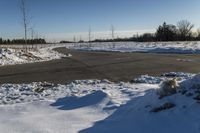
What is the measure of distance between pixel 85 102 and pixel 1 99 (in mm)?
2759

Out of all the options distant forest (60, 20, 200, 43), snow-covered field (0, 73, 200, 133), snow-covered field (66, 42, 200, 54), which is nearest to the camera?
snow-covered field (0, 73, 200, 133)

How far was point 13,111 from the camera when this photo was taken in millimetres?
8094

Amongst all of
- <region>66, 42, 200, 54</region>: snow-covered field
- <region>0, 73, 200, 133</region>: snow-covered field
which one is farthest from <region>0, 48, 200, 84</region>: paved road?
<region>66, 42, 200, 54</region>: snow-covered field

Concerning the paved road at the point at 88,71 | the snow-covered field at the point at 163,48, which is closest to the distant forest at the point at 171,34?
the snow-covered field at the point at 163,48

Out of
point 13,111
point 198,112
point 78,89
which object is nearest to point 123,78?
point 78,89

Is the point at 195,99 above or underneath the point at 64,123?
above

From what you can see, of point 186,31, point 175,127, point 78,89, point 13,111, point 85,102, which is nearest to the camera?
point 175,127

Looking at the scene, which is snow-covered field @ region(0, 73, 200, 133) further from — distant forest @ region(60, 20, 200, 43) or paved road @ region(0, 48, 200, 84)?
distant forest @ region(60, 20, 200, 43)

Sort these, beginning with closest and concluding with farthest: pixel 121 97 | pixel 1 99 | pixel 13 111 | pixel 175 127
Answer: pixel 175 127 < pixel 13 111 < pixel 121 97 < pixel 1 99

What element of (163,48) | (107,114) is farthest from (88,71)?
(163,48)

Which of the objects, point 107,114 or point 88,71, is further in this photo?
point 88,71

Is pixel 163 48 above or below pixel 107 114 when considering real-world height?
above

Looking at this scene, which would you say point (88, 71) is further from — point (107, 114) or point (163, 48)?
point (163, 48)

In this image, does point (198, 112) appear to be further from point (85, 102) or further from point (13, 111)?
point (13, 111)
